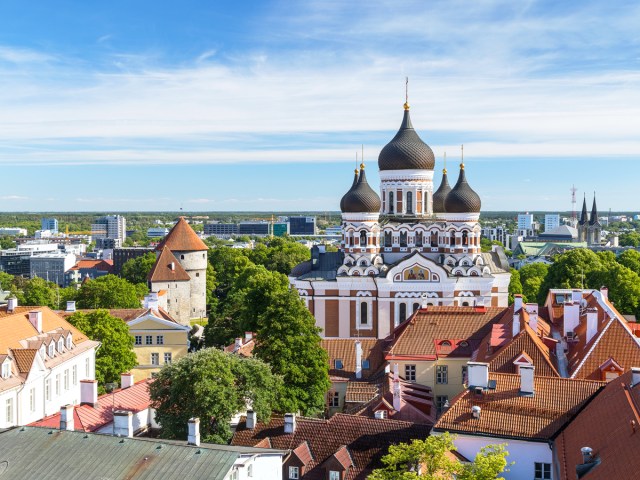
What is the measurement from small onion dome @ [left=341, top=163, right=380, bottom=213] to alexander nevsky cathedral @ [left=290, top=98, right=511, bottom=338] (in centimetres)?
8

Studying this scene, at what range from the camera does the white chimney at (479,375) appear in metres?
26.6

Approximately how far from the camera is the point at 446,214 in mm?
60688

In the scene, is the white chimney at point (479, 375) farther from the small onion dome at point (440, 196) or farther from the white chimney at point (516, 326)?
the small onion dome at point (440, 196)

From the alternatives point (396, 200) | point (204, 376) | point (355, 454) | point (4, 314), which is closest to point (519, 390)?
point (355, 454)

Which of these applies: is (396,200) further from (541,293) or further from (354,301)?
(541,293)

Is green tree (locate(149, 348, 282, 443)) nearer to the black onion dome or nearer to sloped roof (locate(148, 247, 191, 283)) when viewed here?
the black onion dome

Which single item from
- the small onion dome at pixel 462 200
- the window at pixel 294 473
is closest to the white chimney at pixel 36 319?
the window at pixel 294 473

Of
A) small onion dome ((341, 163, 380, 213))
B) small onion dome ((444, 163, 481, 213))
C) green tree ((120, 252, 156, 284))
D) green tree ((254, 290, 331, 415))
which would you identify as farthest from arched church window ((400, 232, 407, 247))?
green tree ((120, 252, 156, 284))

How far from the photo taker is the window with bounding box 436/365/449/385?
4171 centimetres

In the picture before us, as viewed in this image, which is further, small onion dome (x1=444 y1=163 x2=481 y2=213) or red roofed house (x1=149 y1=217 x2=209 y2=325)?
red roofed house (x1=149 y1=217 x2=209 y2=325)

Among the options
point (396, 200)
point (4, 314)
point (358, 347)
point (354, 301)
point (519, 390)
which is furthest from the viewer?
point (396, 200)

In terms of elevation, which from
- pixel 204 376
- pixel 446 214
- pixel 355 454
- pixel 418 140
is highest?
pixel 418 140

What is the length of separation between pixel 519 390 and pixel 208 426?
40.1ft

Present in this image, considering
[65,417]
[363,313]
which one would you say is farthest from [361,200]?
[65,417]
